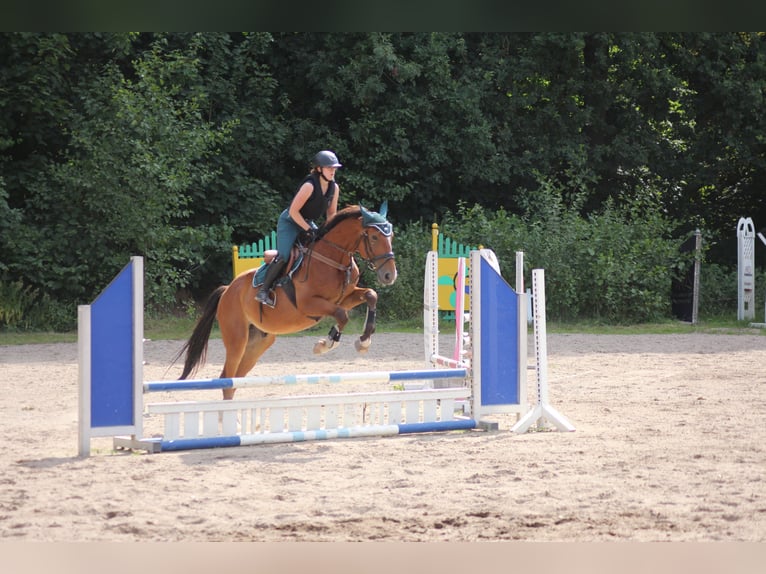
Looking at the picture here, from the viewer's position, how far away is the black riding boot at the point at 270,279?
6.41 meters

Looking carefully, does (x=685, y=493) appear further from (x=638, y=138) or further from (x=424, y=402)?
(x=638, y=138)

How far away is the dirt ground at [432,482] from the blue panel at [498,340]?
320 millimetres

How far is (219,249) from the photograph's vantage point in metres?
17.4

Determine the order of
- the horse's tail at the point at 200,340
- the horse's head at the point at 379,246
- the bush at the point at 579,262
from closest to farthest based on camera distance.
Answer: the horse's head at the point at 379,246 < the horse's tail at the point at 200,340 < the bush at the point at 579,262

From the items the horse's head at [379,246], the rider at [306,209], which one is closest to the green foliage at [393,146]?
the rider at [306,209]

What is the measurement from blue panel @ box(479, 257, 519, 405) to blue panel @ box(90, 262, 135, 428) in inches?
92.4

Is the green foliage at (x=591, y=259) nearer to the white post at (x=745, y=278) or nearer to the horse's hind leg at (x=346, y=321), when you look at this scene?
the white post at (x=745, y=278)

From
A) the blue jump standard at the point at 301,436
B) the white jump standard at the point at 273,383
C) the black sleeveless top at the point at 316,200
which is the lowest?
the blue jump standard at the point at 301,436

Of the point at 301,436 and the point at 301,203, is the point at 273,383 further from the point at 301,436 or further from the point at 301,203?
the point at 301,203

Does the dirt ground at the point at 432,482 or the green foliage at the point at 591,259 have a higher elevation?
the green foliage at the point at 591,259

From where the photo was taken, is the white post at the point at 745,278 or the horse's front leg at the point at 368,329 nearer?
the horse's front leg at the point at 368,329

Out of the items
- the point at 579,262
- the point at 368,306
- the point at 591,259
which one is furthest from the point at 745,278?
the point at 368,306

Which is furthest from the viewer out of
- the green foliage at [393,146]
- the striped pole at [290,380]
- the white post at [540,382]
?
the green foliage at [393,146]

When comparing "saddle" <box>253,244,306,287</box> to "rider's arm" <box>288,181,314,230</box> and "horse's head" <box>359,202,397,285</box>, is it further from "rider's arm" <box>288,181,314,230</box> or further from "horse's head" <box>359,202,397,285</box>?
"horse's head" <box>359,202,397,285</box>
